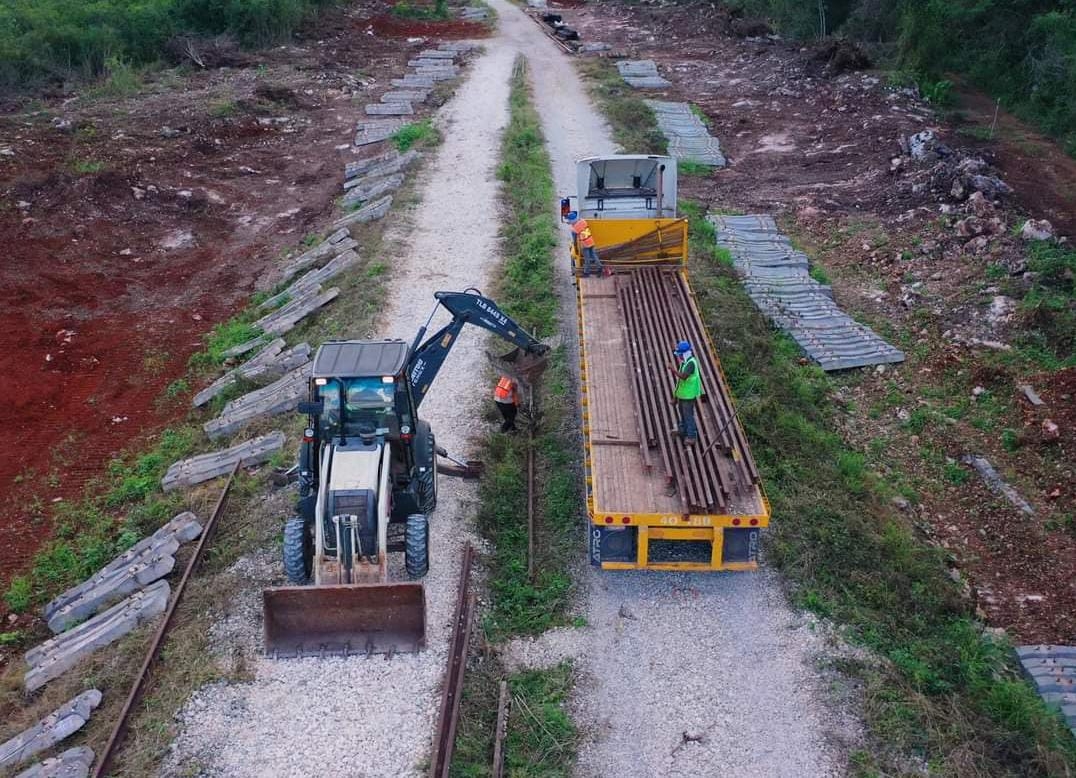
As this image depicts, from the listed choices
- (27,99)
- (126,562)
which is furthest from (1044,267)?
(27,99)

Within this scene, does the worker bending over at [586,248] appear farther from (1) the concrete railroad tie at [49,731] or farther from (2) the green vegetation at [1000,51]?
(2) the green vegetation at [1000,51]

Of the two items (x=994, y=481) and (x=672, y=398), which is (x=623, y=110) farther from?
(x=672, y=398)

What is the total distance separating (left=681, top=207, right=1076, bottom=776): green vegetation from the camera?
9.01 m

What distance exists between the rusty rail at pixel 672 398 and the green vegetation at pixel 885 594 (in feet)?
4.36

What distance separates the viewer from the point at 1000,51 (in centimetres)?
2778

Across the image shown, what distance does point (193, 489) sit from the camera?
13789mm

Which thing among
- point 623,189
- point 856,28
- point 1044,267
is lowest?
point 1044,267

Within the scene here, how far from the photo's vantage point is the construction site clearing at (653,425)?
10281mm

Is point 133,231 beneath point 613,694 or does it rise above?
above

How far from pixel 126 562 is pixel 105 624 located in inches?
55.3

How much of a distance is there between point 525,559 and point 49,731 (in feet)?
18.3

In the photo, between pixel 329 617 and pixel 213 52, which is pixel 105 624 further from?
pixel 213 52

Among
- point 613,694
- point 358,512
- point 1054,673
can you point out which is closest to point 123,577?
point 358,512

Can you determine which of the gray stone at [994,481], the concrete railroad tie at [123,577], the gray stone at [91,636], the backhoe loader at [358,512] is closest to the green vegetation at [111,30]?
the concrete railroad tie at [123,577]
